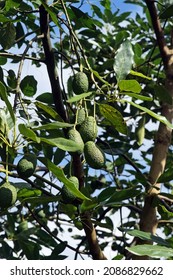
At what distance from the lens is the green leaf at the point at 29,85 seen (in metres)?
1.44

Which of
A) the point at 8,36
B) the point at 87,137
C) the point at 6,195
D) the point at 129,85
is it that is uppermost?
the point at 8,36

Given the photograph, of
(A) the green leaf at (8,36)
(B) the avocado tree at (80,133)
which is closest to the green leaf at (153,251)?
(B) the avocado tree at (80,133)

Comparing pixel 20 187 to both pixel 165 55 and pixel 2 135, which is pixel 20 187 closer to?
pixel 2 135

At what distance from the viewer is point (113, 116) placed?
3.74ft

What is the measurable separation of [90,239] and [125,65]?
0.45 meters

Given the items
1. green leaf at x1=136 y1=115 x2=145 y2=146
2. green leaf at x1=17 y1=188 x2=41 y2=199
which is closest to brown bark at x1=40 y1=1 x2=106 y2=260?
green leaf at x1=17 y1=188 x2=41 y2=199

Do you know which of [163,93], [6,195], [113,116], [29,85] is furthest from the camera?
[163,93]

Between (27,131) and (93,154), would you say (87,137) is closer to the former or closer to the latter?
(93,154)

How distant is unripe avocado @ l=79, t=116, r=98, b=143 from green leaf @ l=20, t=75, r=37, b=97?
398 mm

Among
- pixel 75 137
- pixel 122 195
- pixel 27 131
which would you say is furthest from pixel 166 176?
pixel 27 131

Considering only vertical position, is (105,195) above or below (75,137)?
below

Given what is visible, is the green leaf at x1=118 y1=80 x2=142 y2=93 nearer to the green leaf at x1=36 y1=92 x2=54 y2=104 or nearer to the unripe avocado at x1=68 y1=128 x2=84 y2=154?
the unripe avocado at x1=68 y1=128 x2=84 y2=154

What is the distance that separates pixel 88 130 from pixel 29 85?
1.40 feet
